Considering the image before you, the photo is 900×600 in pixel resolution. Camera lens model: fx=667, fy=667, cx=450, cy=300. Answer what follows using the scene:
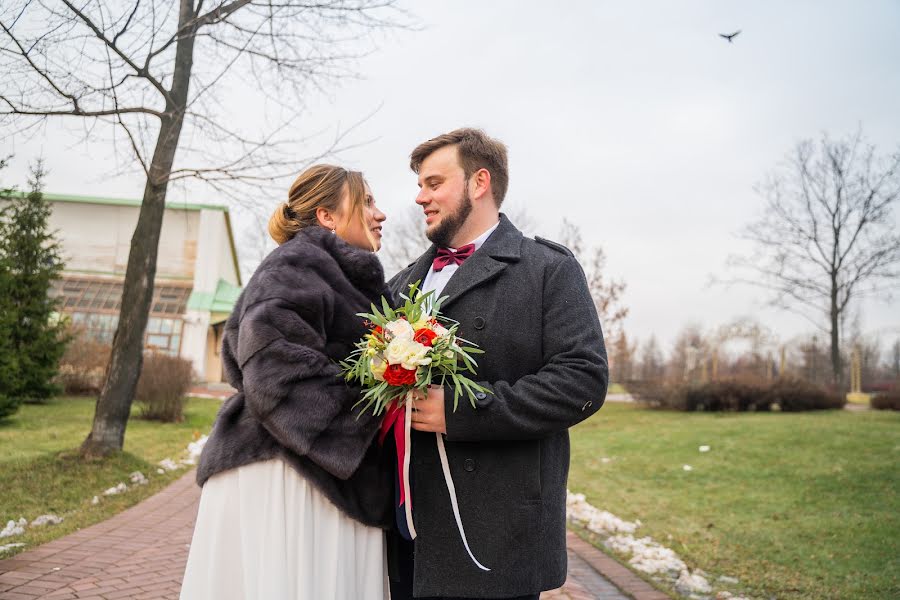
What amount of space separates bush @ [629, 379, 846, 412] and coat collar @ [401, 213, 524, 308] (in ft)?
61.4

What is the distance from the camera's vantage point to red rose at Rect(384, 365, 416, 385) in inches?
89.8

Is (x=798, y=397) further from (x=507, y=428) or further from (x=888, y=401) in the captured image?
(x=507, y=428)

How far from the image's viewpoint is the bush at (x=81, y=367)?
59.1 feet

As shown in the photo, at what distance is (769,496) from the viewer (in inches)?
355

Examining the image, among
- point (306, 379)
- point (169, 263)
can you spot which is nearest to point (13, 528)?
point (306, 379)

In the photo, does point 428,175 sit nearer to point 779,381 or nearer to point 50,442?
point 50,442

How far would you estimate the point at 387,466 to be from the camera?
274 centimetres

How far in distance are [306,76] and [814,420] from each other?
42.7 ft

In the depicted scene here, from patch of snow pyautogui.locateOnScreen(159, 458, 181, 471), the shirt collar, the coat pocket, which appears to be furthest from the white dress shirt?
patch of snow pyautogui.locateOnScreen(159, 458, 181, 471)

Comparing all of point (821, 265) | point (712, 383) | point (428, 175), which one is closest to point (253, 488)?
point (428, 175)

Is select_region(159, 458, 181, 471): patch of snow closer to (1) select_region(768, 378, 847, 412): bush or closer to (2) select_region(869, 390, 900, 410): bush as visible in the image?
(1) select_region(768, 378, 847, 412): bush

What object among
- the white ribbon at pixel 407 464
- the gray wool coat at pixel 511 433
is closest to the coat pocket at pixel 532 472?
the gray wool coat at pixel 511 433

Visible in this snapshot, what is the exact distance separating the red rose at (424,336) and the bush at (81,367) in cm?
1797

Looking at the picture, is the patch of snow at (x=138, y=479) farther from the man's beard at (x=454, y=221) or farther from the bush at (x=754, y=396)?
the bush at (x=754, y=396)
